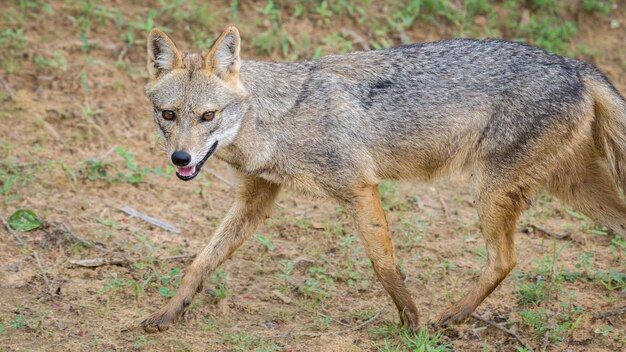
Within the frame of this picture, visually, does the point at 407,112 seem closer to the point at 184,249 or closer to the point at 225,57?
the point at 225,57

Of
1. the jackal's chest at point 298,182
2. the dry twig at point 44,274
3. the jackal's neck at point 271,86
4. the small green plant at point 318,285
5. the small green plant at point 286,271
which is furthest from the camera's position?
the small green plant at point 286,271

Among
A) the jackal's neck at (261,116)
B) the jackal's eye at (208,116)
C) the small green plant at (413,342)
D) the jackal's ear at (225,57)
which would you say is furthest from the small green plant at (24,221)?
the small green plant at (413,342)

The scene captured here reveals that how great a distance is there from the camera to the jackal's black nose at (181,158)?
5910 mm

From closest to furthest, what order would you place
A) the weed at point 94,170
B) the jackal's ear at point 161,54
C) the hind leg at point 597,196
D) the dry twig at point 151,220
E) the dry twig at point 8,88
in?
1. the jackal's ear at point 161,54
2. the hind leg at point 597,196
3. the dry twig at point 151,220
4. the weed at point 94,170
5. the dry twig at point 8,88

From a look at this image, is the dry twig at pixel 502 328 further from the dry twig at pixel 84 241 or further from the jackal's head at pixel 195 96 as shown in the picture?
the dry twig at pixel 84 241

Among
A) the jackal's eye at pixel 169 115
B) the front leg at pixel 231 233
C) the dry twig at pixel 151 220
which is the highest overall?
the jackal's eye at pixel 169 115

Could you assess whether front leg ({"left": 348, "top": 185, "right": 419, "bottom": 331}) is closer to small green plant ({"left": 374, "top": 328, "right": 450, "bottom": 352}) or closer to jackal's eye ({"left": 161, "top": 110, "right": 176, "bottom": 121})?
small green plant ({"left": 374, "top": 328, "right": 450, "bottom": 352})

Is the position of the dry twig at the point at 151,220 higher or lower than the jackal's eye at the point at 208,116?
lower

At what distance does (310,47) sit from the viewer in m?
10.5

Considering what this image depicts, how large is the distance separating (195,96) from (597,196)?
331 cm

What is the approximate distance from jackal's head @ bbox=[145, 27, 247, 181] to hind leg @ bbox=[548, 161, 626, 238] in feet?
8.72

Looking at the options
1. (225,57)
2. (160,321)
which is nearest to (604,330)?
(160,321)

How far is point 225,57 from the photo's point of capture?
20.9ft

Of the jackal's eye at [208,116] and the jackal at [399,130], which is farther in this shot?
the jackal at [399,130]
